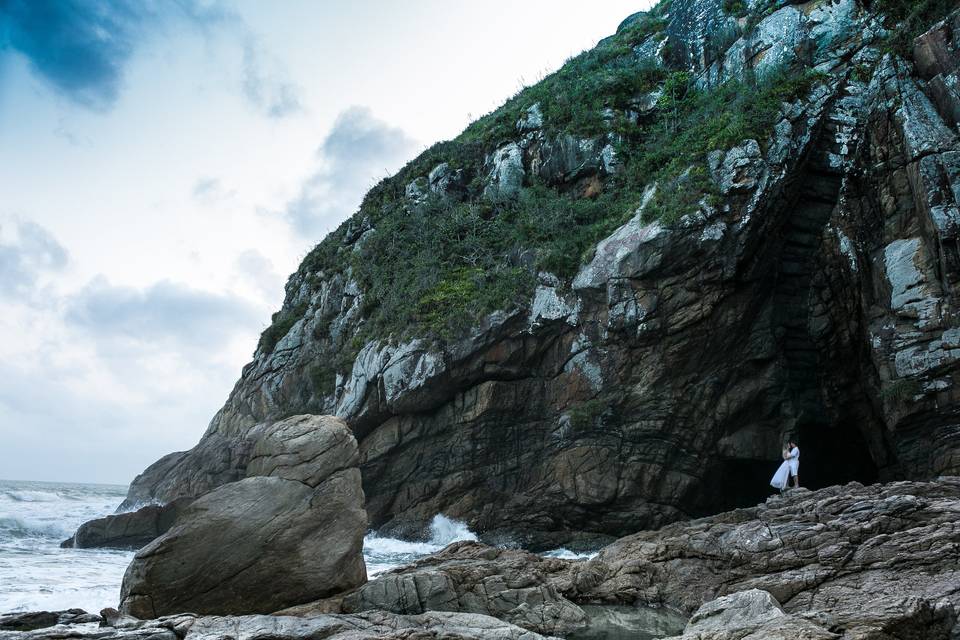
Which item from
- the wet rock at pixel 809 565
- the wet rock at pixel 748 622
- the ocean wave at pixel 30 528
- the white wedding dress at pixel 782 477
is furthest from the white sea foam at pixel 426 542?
the ocean wave at pixel 30 528

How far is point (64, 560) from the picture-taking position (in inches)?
708

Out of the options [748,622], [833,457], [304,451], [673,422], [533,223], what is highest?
[533,223]

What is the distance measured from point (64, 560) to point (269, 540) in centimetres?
1064

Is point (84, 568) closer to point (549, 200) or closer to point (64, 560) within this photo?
point (64, 560)

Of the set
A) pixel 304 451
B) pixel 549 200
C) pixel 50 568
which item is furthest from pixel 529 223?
pixel 50 568

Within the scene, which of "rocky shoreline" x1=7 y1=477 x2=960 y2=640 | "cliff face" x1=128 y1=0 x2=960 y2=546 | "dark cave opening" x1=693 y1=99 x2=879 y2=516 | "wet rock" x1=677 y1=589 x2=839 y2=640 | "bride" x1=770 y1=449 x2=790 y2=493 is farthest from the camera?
"dark cave opening" x1=693 y1=99 x2=879 y2=516

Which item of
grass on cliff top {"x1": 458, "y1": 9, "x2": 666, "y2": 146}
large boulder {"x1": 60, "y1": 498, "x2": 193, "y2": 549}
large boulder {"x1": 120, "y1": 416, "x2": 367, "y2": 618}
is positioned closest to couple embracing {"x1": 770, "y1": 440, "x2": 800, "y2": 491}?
large boulder {"x1": 120, "y1": 416, "x2": 367, "y2": 618}

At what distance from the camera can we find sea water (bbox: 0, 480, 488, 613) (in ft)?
41.7

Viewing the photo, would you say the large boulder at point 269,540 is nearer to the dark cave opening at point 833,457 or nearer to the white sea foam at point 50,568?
the white sea foam at point 50,568

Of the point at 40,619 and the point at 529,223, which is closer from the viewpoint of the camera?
the point at 40,619

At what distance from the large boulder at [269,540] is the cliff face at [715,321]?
9.35 metres

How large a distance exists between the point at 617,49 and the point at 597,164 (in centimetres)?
1143

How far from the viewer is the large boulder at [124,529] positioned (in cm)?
2342

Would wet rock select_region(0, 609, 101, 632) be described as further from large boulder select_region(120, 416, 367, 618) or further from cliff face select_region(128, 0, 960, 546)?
cliff face select_region(128, 0, 960, 546)
